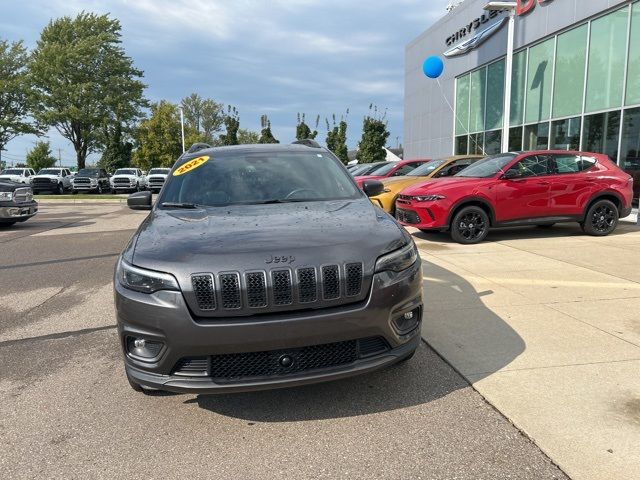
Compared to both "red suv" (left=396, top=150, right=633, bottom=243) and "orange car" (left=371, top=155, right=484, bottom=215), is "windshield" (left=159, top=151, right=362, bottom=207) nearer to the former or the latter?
"red suv" (left=396, top=150, right=633, bottom=243)

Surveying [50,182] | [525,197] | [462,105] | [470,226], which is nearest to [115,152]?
[50,182]

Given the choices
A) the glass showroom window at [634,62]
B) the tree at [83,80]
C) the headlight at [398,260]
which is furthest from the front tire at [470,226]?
the tree at [83,80]

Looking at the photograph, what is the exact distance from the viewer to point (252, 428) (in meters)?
2.86

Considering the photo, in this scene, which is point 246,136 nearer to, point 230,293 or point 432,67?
point 432,67

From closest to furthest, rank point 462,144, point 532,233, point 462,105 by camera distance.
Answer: point 532,233, point 462,105, point 462,144

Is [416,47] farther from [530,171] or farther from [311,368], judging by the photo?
[311,368]

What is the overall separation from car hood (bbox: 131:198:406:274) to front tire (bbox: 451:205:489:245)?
5.51 meters

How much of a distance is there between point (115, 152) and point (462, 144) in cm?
3602

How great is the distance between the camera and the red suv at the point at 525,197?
339 inches

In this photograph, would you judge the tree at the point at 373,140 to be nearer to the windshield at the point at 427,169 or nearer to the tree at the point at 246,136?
the windshield at the point at 427,169

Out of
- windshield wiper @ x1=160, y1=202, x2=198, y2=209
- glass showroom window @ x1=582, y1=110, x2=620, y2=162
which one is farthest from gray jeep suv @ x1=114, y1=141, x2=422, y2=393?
glass showroom window @ x1=582, y1=110, x2=620, y2=162

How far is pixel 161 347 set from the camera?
266cm

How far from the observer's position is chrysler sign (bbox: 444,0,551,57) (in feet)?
55.5

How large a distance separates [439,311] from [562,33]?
13800 mm
